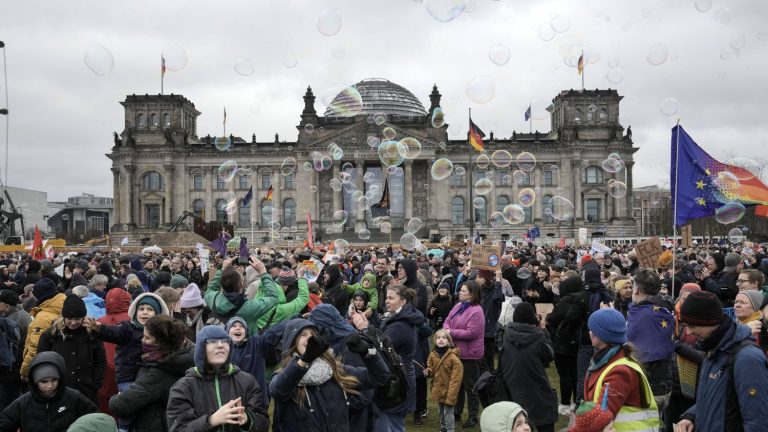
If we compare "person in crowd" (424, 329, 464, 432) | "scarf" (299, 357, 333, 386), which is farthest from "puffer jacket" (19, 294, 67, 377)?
"person in crowd" (424, 329, 464, 432)

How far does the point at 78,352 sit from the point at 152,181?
71193mm

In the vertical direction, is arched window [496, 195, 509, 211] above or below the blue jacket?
above

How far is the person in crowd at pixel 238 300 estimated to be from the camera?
248 inches

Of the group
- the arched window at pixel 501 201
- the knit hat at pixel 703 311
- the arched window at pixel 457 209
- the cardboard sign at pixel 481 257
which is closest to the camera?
the knit hat at pixel 703 311

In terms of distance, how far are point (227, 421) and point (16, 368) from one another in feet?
14.3

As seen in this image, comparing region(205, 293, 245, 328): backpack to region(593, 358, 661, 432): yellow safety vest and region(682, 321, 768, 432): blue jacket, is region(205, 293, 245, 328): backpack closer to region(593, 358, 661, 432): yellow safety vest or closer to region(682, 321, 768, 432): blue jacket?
region(593, 358, 661, 432): yellow safety vest

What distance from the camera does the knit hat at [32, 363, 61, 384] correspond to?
16.0 ft

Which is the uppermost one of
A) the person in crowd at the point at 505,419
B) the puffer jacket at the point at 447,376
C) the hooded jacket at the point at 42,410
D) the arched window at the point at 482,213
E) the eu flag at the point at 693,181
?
the arched window at the point at 482,213

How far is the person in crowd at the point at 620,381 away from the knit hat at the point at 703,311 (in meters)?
0.44

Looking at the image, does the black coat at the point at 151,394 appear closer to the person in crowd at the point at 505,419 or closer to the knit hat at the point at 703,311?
the person in crowd at the point at 505,419

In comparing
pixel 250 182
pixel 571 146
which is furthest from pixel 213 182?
pixel 571 146

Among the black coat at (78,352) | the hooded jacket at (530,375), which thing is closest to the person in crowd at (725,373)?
the hooded jacket at (530,375)

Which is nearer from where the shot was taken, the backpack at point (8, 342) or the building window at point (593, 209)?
the backpack at point (8, 342)

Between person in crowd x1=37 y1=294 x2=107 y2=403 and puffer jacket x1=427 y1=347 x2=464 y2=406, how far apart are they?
12.0ft
